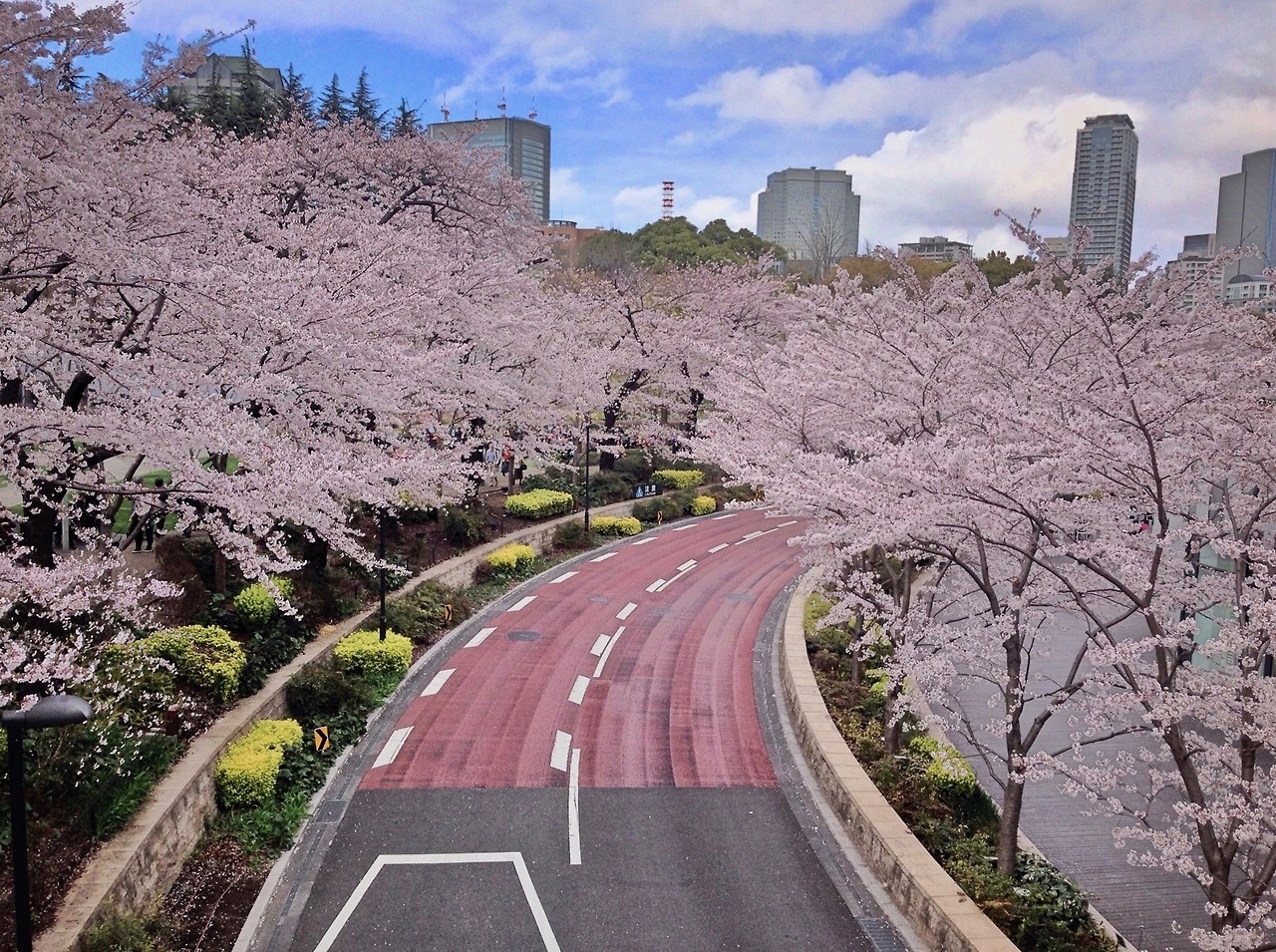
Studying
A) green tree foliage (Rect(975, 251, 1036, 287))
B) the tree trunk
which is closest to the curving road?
the tree trunk

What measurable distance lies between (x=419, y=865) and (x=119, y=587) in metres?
4.66

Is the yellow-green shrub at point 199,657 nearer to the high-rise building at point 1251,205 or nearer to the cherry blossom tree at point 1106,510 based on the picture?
the cherry blossom tree at point 1106,510

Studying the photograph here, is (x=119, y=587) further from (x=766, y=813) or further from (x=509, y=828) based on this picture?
(x=766, y=813)

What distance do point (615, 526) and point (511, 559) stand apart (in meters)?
7.32

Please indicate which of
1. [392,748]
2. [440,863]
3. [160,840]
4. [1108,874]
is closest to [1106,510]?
[1108,874]

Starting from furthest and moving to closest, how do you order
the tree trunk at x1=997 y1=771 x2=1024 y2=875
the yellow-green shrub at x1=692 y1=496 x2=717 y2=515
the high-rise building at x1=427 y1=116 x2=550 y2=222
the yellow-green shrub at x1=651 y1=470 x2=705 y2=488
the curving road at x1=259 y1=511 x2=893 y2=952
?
the high-rise building at x1=427 y1=116 x2=550 y2=222 < the yellow-green shrub at x1=651 y1=470 x2=705 y2=488 < the yellow-green shrub at x1=692 y1=496 x2=717 y2=515 < the tree trunk at x1=997 y1=771 x2=1024 y2=875 < the curving road at x1=259 y1=511 x2=893 y2=952

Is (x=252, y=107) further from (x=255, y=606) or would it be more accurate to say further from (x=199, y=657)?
(x=199, y=657)

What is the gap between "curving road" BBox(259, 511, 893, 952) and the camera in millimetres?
9062

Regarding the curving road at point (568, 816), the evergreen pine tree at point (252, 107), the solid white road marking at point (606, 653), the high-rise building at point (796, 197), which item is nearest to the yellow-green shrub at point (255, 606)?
the curving road at point (568, 816)

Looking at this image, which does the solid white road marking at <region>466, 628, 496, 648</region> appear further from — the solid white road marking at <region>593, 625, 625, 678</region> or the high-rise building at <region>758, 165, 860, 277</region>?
the high-rise building at <region>758, 165, 860, 277</region>

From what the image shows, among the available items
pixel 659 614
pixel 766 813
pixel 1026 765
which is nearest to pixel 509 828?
pixel 766 813

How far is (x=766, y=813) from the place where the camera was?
458 inches

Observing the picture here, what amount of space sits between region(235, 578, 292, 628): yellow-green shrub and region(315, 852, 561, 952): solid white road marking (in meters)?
5.88

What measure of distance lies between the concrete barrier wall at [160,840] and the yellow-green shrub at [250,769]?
4.9 inches
